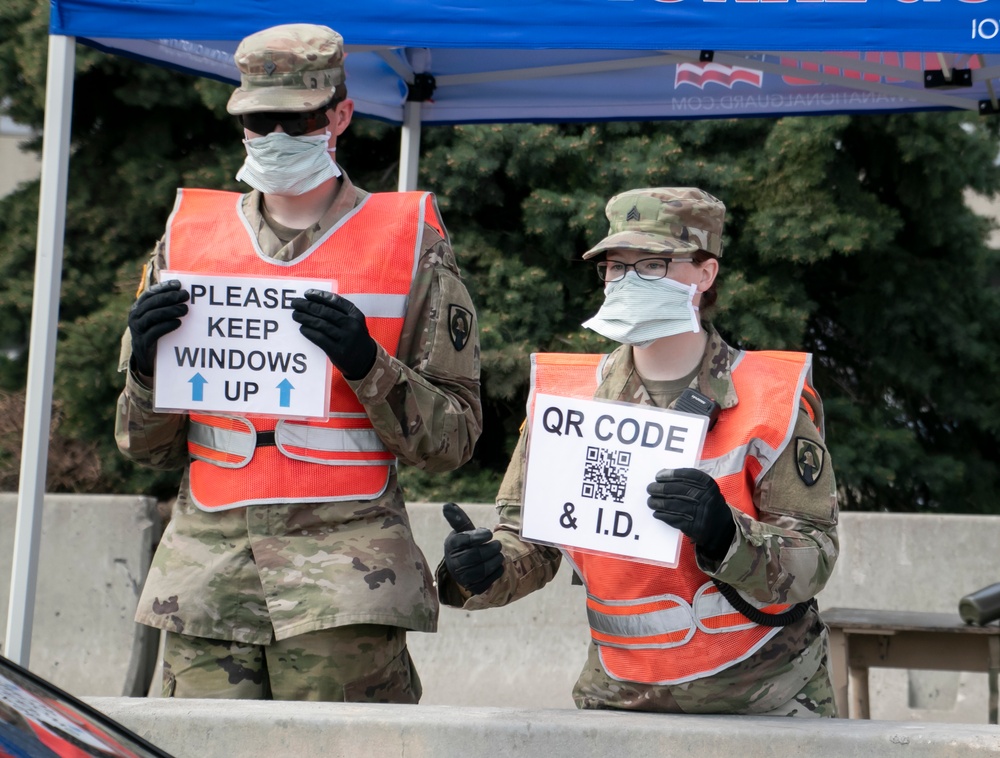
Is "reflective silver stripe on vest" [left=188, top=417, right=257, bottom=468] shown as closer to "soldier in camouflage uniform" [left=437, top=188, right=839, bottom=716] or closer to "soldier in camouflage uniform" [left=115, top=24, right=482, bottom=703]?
"soldier in camouflage uniform" [left=115, top=24, right=482, bottom=703]

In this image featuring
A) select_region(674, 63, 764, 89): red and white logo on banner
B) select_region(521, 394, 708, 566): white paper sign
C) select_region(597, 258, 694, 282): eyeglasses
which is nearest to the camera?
select_region(521, 394, 708, 566): white paper sign

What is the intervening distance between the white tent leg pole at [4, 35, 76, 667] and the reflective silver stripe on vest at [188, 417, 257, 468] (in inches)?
53.1

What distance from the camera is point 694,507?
2766 millimetres

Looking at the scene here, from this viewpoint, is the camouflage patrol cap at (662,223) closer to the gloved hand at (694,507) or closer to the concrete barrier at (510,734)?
the gloved hand at (694,507)

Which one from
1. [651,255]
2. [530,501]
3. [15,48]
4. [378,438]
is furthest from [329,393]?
[15,48]

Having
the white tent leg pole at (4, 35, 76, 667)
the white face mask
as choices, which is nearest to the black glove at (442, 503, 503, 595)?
the white face mask

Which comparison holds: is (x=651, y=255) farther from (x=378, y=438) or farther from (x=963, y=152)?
(x=963, y=152)

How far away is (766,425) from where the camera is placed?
304 cm

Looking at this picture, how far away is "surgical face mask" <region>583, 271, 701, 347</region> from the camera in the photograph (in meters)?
3.11

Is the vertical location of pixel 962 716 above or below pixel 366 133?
below

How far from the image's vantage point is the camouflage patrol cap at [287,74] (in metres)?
3.29

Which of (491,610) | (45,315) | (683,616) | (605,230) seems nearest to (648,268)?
(683,616)

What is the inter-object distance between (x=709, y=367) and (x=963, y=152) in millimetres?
6550

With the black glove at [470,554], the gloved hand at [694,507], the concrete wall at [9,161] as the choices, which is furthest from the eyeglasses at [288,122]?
the concrete wall at [9,161]
